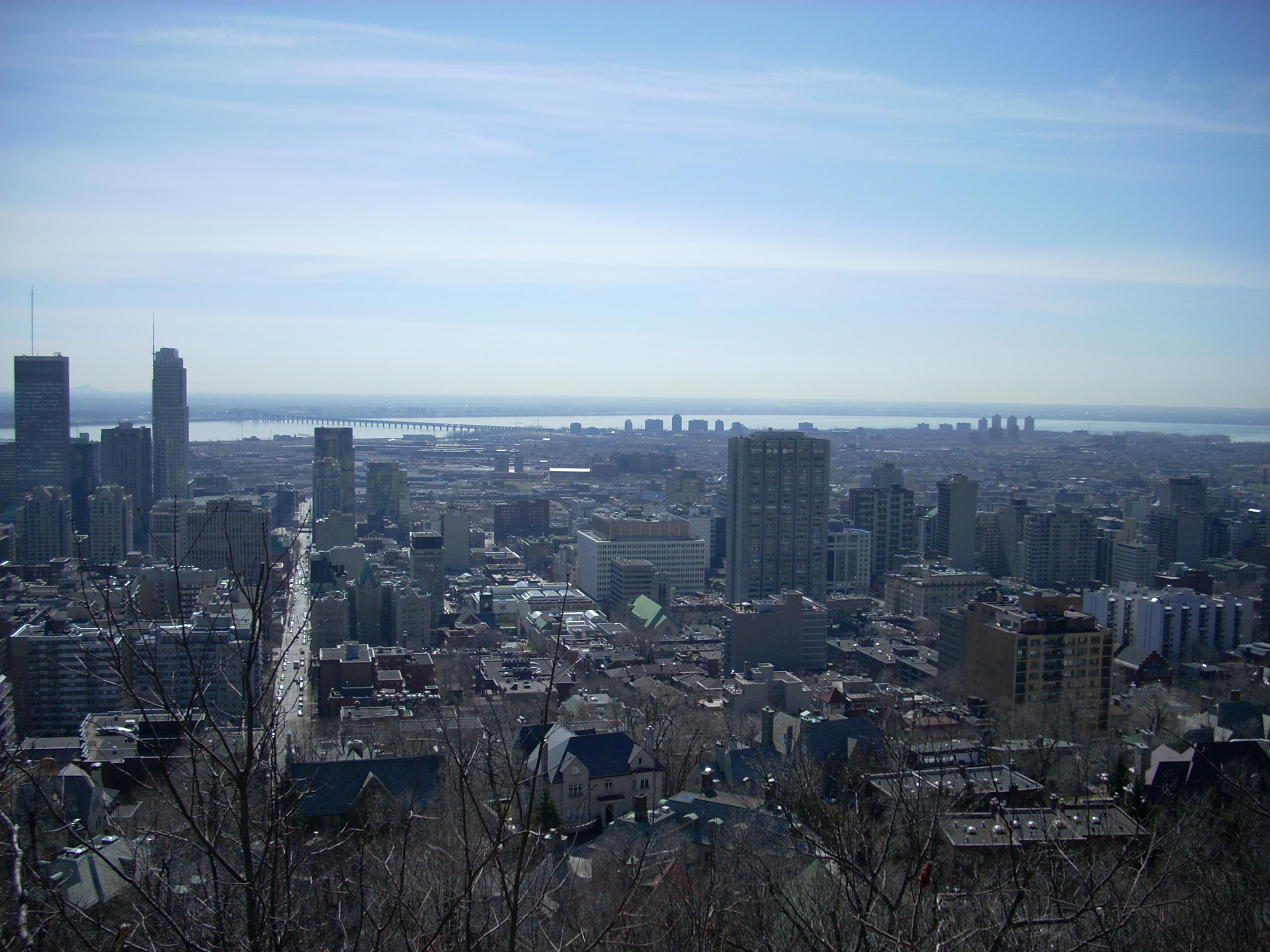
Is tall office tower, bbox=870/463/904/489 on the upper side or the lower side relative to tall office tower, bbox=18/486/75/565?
upper

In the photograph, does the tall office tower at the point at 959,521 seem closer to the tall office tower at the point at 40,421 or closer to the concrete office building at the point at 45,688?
the concrete office building at the point at 45,688

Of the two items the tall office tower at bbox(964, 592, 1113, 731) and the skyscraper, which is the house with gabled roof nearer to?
the tall office tower at bbox(964, 592, 1113, 731)

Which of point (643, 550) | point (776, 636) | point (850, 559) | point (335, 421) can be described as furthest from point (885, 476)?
point (335, 421)

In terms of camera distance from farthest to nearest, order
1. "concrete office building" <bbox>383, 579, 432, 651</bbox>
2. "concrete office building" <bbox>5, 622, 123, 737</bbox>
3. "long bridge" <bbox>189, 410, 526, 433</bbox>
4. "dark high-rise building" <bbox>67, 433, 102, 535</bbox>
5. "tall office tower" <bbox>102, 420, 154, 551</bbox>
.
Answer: "long bridge" <bbox>189, 410, 526, 433</bbox>
"tall office tower" <bbox>102, 420, 154, 551</bbox>
"dark high-rise building" <bbox>67, 433, 102, 535</bbox>
"concrete office building" <bbox>383, 579, 432, 651</bbox>
"concrete office building" <bbox>5, 622, 123, 737</bbox>

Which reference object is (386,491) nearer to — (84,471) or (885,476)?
(84,471)

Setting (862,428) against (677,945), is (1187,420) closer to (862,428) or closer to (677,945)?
(862,428)

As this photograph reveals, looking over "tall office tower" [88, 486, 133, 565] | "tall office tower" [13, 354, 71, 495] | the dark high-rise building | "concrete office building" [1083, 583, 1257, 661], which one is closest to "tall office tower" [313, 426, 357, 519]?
the dark high-rise building

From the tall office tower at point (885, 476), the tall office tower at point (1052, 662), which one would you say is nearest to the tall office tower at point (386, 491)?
the tall office tower at point (885, 476)
